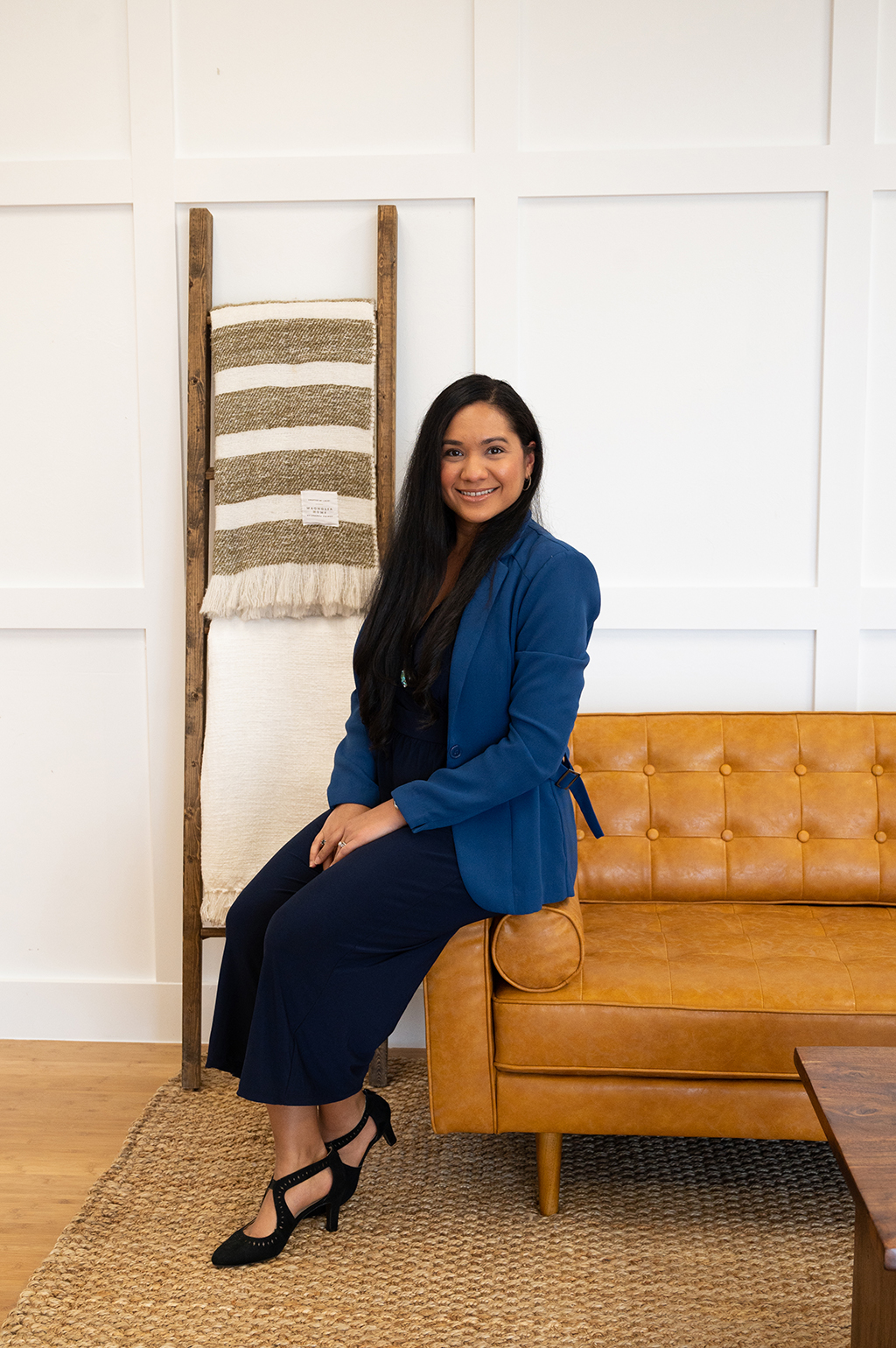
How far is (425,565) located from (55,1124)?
1.47 metres

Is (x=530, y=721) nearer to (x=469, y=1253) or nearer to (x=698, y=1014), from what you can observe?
(x=698, y=1014)

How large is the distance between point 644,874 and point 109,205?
6.63 feet

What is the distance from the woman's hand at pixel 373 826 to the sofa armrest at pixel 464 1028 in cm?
22

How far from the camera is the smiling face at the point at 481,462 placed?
5.86ft

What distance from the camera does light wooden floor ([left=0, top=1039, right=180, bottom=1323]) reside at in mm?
1798

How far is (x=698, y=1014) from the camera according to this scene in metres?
1.69

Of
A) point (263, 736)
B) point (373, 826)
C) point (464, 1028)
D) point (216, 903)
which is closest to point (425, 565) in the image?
point (373, 826)

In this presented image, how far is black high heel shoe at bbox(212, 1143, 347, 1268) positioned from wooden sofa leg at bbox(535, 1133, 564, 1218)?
0.36 metres

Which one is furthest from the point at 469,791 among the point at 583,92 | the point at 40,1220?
the point at 583,92

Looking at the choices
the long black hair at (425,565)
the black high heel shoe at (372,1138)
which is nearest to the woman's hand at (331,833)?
the long black hair at (425,565)

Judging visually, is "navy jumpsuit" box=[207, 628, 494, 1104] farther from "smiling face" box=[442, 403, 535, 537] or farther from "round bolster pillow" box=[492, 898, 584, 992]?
"smiling face" box=[442, 403, 535, 537]

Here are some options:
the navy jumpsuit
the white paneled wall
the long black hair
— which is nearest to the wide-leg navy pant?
the navy jumpsuit

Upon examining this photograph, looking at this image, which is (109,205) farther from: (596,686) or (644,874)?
(644,874)

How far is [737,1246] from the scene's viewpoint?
5.65ft
